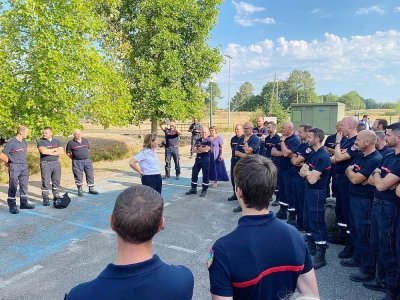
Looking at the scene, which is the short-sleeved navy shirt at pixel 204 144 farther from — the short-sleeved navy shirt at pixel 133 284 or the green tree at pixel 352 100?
the green tree at pixel 352 100

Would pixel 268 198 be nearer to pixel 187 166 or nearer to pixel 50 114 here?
pixel 50 114

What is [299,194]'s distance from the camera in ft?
20.7

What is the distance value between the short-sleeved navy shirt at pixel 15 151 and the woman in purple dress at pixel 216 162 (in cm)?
511

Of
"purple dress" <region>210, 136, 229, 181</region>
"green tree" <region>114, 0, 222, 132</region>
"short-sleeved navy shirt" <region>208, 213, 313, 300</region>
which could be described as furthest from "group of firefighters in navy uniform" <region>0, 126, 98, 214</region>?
"green tree" <region>114, 0, 222, 132</region>

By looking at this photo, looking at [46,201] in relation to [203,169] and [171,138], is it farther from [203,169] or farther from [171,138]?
[171,138]

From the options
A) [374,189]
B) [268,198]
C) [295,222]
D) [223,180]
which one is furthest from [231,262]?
[223,180]

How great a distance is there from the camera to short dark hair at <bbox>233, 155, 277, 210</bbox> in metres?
2.03

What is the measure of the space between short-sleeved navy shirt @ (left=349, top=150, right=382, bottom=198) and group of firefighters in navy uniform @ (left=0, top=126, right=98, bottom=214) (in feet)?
21.0

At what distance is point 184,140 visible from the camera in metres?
24.8

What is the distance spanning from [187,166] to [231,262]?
12.4 m

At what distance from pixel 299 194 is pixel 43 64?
25.2 ft

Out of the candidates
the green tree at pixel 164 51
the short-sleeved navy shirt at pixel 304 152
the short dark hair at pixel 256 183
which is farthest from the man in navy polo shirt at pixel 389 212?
the green tree at pixel 164 51

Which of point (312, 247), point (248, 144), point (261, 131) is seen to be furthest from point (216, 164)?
point (312, 247)

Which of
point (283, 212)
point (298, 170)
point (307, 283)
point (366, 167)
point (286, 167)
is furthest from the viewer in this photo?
point (283, 212)
